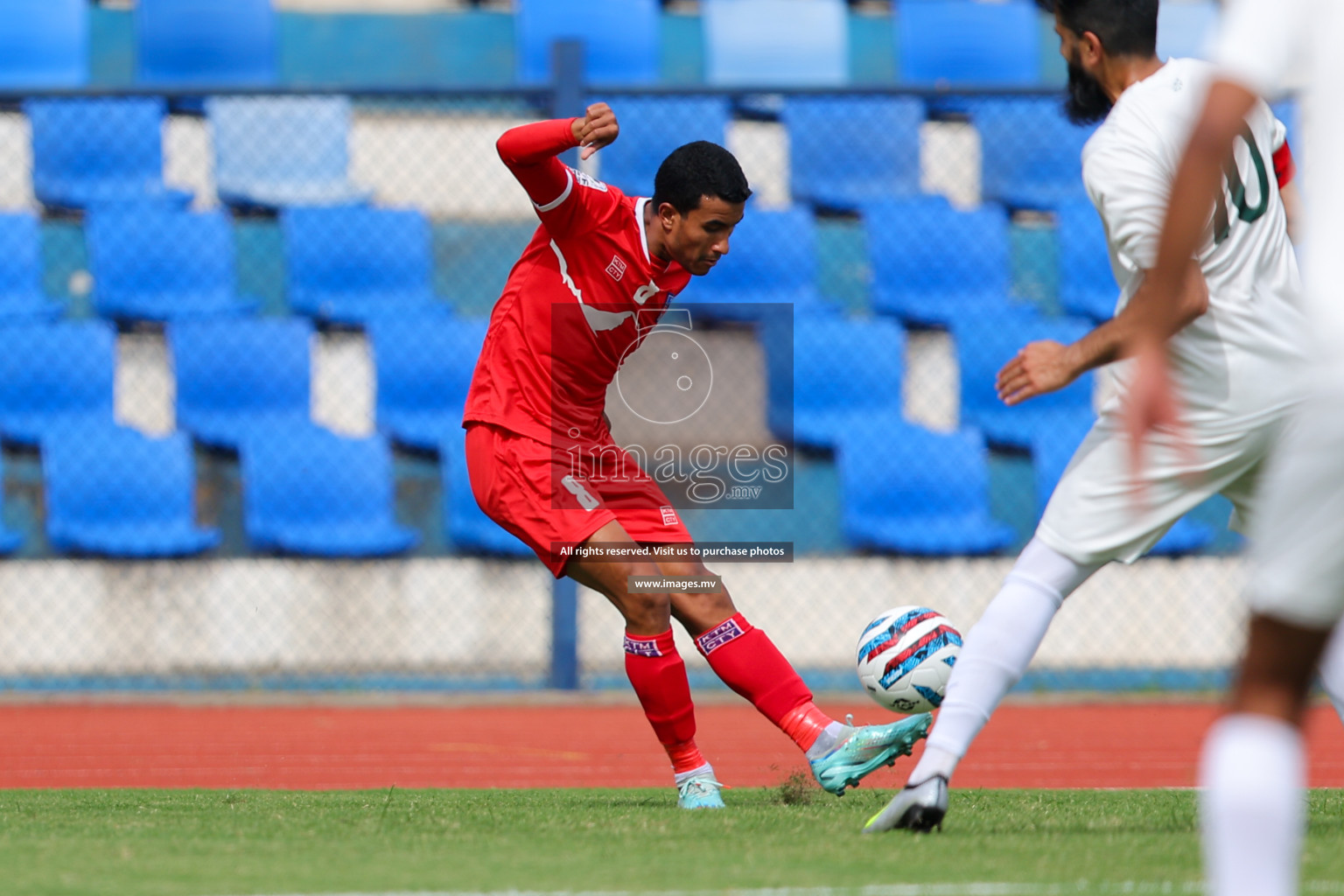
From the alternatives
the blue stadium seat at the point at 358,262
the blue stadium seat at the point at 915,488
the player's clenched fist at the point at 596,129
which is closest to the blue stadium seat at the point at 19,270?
the blue stadium seat at the point at 358,262

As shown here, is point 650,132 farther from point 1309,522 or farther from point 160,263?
point 1309,522

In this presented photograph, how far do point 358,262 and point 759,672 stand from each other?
6.73m

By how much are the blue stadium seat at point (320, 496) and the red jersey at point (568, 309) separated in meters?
5.18

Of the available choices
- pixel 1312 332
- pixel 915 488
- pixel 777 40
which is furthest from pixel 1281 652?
pixel 777 40

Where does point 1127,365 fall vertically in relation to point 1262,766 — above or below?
above

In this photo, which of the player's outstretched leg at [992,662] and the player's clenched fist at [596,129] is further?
the player's clenched fist at [596,129]

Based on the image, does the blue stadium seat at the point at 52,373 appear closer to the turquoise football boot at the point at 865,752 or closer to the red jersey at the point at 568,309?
the red jersey at the point at 568,309

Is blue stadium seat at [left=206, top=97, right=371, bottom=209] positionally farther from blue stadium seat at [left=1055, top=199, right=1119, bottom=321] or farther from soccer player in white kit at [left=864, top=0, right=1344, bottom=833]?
soccer player in white kit at [left=864, top=0, right=1344, bottom=833]

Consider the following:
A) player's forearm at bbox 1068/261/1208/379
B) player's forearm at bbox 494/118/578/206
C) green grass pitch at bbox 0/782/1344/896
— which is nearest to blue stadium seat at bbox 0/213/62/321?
green grass pitch at bbox 0/782/1344/896

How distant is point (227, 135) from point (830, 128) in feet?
13.7

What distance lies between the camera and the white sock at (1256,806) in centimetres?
192

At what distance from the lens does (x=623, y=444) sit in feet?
30.3

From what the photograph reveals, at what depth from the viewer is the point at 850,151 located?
35.1 ft

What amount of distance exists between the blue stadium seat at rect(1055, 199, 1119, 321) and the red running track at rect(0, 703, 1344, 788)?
2.89 meters
